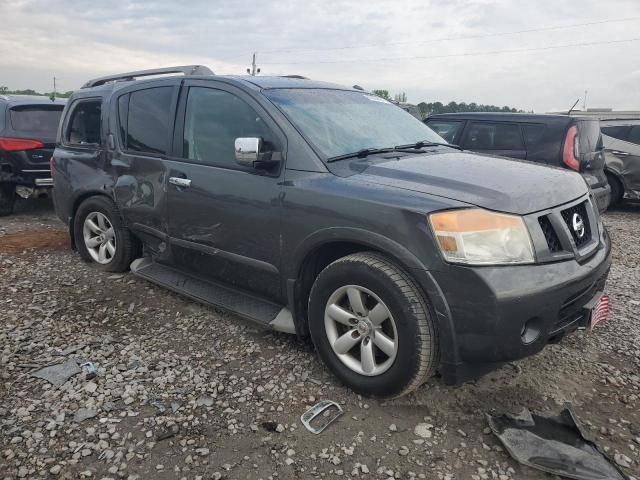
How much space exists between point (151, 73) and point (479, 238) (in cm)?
342

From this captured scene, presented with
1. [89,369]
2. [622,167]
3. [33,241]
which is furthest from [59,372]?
[622,167]

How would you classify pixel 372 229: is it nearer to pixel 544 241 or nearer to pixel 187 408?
pixel 544 241

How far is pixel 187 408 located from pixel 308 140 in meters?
1.69

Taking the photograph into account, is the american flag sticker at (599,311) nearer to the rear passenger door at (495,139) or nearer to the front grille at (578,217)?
the front grille at (578,217)

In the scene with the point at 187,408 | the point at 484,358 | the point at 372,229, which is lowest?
the point at 187,408

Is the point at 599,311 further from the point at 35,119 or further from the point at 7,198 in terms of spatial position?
the point at 7,198

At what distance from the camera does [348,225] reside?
2742 millimetres

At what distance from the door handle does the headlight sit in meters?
1.90

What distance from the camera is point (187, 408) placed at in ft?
9.05

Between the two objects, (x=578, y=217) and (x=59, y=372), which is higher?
(x=578, y=217)

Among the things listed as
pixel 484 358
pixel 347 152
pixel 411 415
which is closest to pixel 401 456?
pixel 411 415

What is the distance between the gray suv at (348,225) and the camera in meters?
2.45

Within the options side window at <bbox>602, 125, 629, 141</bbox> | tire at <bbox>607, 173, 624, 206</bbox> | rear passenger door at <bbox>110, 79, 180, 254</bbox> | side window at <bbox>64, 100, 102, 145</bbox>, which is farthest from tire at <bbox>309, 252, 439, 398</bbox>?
side window at <bbox>602, 125, 629, 141</bbox>

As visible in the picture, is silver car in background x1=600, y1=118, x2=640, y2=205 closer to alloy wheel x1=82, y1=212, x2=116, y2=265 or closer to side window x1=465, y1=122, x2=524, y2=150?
side window x1=465, y1=122, x2=524, y2=150
